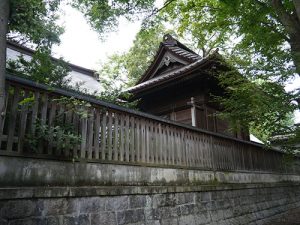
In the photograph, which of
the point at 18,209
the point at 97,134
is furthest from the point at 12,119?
the point at 97,134

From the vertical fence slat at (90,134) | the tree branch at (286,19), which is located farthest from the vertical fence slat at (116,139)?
the tree branch at (286,19)

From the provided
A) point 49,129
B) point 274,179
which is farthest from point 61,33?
point 274,179

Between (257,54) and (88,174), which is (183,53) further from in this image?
(88,174)

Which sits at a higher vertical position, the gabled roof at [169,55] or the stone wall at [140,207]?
the gabled roof at [169,55]

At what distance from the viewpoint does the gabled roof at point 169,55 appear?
1319 centimetres

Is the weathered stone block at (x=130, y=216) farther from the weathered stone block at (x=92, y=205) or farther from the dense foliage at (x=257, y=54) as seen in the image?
the dense foliage at (x=257, y=54)

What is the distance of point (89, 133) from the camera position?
4816 mm

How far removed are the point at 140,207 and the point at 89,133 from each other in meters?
1.91

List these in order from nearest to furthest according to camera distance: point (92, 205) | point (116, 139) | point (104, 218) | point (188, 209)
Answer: point (92, 205), point (104, 218), point (116, 139), point (188, 209)

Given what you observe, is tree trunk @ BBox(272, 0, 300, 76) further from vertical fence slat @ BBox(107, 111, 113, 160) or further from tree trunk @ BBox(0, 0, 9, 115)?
tree trunk @ BBox(0, 0, 9, 115)

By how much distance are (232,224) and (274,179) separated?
581cm

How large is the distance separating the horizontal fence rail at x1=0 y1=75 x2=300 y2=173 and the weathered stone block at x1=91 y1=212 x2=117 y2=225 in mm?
999

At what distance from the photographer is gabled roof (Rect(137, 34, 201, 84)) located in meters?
13.2

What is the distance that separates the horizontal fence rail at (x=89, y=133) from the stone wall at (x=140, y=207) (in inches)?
26.3
